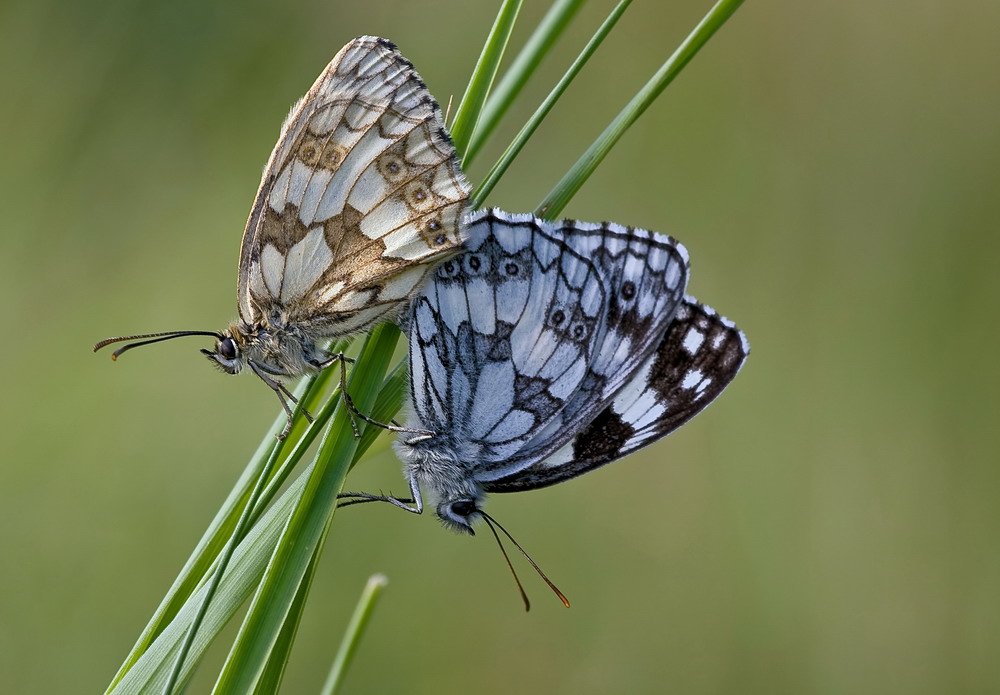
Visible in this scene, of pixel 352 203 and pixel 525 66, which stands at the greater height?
pixel 525 66

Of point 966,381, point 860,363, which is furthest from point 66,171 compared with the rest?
point 966,381

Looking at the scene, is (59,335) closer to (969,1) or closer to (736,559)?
(736,559)

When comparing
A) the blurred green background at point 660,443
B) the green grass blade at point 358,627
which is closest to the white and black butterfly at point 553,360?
the green grass blade at point 358,627

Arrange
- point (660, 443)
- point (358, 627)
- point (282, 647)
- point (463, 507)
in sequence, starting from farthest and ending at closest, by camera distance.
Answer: point (660, 443) < point (463, 507) < point (358, 627) < point (282, 647)

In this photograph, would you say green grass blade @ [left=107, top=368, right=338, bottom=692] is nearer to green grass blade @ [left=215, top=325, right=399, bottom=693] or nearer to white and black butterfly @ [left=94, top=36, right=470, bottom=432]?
green grass blade @ [left=215, top=325, right=399, bottom=693]

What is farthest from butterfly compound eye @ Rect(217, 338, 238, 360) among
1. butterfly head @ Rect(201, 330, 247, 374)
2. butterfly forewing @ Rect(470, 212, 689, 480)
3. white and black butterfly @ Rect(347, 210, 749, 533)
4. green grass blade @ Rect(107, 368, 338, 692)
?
→ butterfly forewing @ Rect(470, 212, 689, 480)

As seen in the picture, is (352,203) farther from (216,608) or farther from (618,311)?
(216,608)

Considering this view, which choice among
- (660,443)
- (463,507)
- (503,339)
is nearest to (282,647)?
(463,507)
